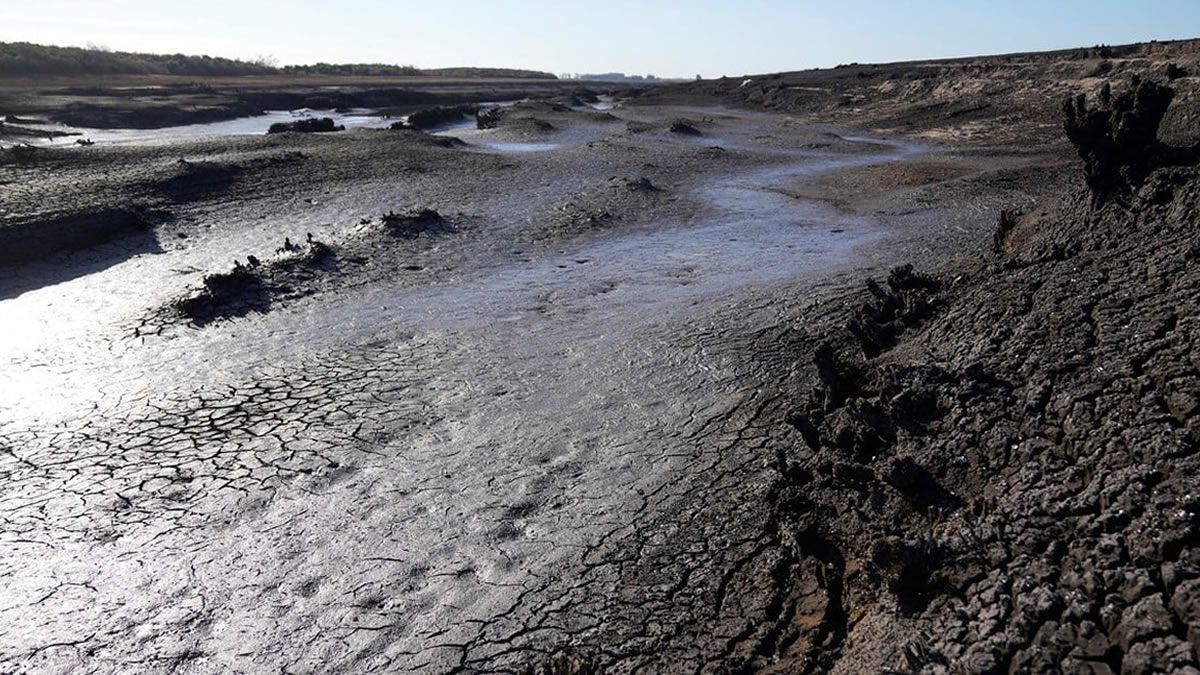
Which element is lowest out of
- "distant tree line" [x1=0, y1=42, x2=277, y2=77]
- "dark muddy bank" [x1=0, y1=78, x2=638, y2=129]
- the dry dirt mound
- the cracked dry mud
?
the cracked dry mud

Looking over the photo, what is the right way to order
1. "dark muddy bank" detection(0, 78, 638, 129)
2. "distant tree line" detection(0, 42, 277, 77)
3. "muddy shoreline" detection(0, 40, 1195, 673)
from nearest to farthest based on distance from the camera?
1. "muddy shoreline" detection(0, 40, 1195, 673)
2. "dark muddy bank" detection(0, 78, 638, 129)
3. "distant tree line" detection(0, 42, 277, 77)

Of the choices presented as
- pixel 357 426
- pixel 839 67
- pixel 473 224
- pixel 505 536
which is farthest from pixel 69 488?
pixel 839 67

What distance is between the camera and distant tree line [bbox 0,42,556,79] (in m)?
42.4

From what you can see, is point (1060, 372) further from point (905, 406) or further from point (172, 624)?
point (172, 624)

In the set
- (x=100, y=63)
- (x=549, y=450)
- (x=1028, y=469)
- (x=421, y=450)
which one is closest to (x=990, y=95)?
(x=549, y=450)

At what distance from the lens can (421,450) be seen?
6207mm

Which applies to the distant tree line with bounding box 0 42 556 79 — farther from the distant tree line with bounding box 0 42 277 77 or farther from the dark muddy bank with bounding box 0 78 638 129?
the dark muddy bank with bounding box 0 78 638 129

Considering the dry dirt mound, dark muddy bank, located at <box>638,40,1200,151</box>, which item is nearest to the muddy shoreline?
the dry dirt mound

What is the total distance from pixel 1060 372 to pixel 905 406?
0.88 m

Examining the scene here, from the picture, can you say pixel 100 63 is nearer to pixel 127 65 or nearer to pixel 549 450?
pixel 127 65

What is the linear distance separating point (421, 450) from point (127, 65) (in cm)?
5591

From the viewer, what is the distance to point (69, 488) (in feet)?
19.3

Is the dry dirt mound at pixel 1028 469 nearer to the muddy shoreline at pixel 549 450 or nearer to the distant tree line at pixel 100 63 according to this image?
the muddy shoreline at pixel 549 450

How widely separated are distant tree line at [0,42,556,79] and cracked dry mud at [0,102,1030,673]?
123 feet
